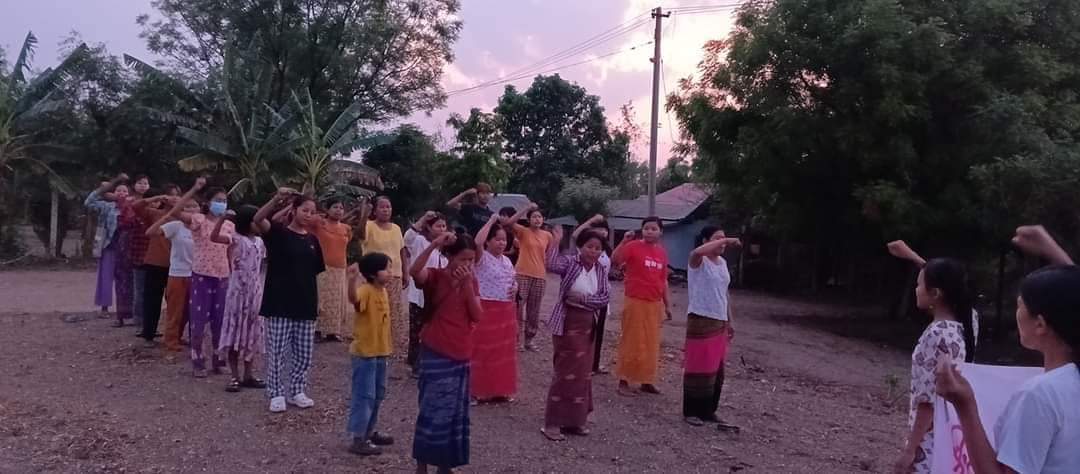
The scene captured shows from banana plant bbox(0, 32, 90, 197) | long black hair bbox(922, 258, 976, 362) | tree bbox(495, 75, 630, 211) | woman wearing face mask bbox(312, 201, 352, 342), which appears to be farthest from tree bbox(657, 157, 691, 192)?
long black hair bbox(922, 258, 976, 362)

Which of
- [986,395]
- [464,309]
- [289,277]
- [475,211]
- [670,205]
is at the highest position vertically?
[670,205]

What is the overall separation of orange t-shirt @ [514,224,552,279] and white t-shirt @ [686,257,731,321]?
2599 mm

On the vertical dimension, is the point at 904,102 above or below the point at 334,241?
above

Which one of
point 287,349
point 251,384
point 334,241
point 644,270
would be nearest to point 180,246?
point 334,241

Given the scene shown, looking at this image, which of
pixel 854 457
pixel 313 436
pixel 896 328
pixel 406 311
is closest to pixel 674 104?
pixel 896 328

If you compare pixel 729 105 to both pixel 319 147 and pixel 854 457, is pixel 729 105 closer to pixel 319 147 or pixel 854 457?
pixel 319 147

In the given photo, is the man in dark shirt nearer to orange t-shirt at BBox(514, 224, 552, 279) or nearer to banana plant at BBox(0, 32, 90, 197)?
orange t-shirt at BBox(514, 224, 552, 279)

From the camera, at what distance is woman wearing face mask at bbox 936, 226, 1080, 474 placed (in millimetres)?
1929

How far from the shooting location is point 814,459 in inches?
231

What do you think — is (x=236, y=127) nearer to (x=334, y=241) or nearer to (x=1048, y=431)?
(x=334, y=241)

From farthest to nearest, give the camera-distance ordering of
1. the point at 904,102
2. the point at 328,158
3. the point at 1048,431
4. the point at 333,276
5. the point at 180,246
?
the point at 328,158
the point at 904,102
the point at 333,276
the point at 180,246
the point at 1048,431

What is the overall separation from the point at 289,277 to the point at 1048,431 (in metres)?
4.88

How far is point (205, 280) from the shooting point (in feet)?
23.2

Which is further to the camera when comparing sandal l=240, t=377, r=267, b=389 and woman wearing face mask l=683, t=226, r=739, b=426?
sandal l=240, t=377, r=267, b=389
